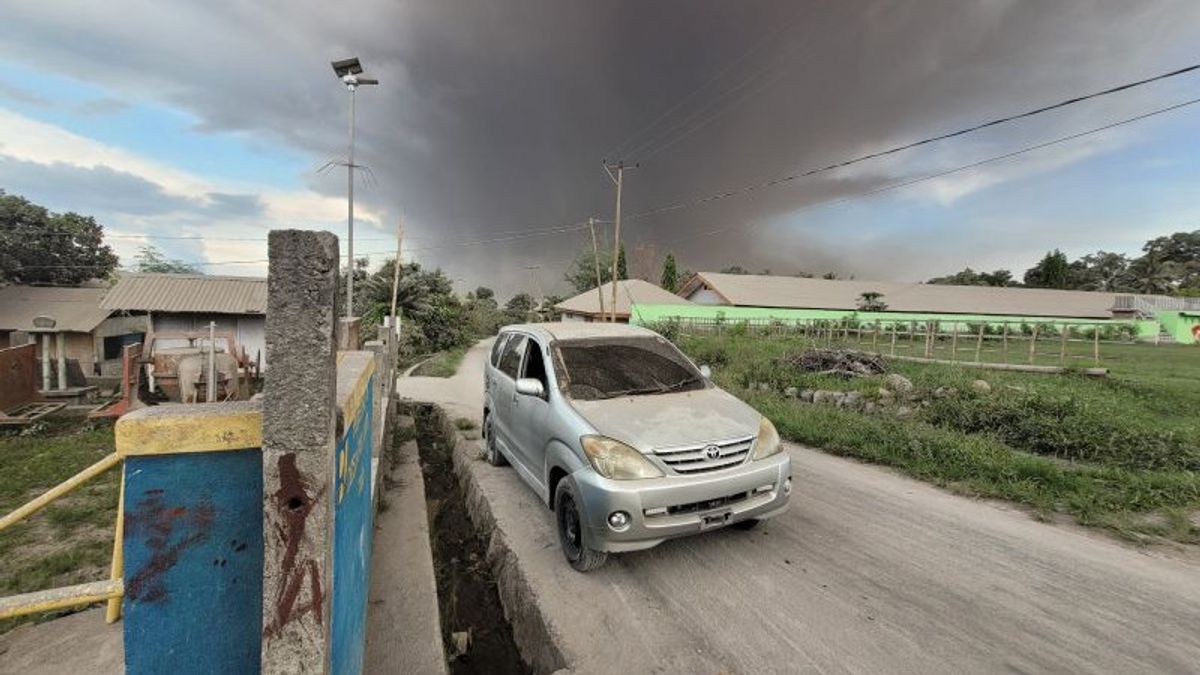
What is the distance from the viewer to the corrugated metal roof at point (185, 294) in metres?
19.4

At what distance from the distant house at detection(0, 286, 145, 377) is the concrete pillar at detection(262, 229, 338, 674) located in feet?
77.5

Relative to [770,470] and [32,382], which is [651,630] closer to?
[770,470]

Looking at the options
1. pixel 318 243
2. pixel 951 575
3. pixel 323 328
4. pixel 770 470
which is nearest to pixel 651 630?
pixel 770 470

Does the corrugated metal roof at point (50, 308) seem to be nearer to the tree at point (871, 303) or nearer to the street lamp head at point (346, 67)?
the street lamp head at point (346, 67)

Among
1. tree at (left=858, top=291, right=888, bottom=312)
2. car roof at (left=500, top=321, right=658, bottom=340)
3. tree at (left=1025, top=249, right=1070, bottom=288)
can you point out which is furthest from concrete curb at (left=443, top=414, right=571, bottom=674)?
tree at (left=1025, top=249, right=1070, bottom=288)

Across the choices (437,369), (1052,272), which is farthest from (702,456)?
(1052,272)

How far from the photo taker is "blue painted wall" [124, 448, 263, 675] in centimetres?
172

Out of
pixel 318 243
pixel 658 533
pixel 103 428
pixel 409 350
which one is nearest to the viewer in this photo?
pixel 318 243

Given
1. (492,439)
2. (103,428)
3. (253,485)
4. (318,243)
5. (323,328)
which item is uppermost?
(318,243)

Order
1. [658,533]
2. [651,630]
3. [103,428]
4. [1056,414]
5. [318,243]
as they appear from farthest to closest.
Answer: [103,428] < [1056,414] < [658,533] < [651,630] < [318,243]

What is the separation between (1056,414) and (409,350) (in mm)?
23745

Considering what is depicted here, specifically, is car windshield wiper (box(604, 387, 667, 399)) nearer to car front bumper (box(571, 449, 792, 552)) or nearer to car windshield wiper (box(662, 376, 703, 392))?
car windshield wiper (box(662, 376, 703, 392))

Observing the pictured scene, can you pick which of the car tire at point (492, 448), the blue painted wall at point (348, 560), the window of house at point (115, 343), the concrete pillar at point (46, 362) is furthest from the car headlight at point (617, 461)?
the window of house at point (115, 343)

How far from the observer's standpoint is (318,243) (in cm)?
168
